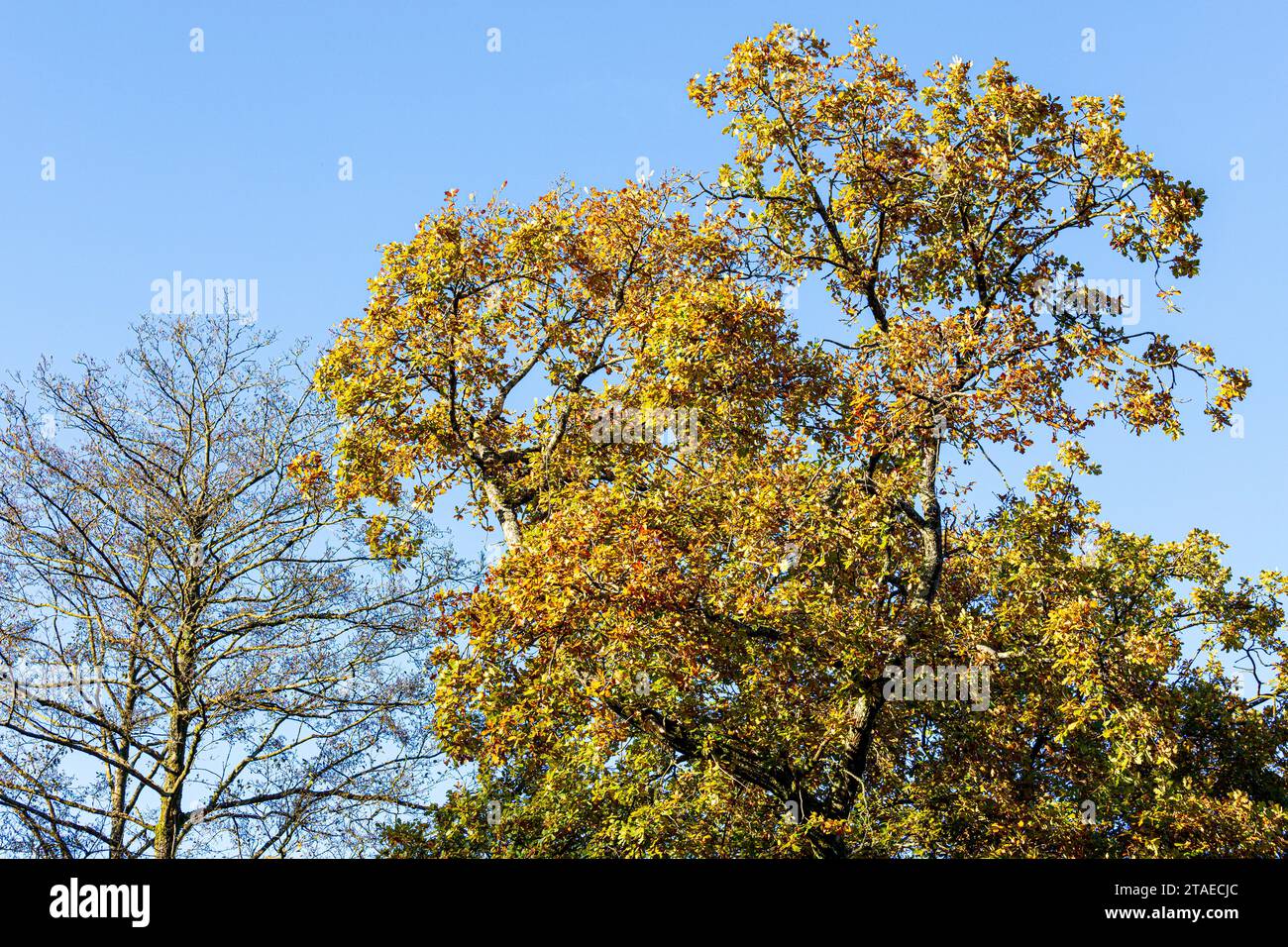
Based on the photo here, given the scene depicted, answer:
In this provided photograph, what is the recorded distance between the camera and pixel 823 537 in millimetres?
13227

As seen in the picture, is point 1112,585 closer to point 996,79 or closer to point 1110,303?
point 1110,303

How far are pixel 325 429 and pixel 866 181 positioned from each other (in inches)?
473

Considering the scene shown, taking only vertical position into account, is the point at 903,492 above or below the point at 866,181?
below

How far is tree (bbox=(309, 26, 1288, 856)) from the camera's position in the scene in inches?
525

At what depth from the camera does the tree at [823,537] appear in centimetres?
A: 1334

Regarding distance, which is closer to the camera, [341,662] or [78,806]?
[78,806]
